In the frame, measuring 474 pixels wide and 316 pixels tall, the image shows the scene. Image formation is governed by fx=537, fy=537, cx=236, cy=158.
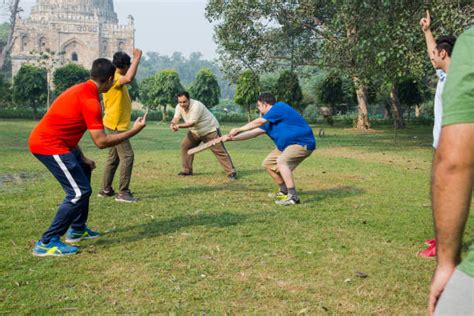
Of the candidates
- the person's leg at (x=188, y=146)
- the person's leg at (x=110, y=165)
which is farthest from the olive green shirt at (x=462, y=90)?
the person's leg at (x=188, y=146)

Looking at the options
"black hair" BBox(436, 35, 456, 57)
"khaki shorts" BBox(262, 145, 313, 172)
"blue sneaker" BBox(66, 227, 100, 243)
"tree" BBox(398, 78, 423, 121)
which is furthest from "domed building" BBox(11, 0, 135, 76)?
"black hair" BBox(436, 35, 456, 57)

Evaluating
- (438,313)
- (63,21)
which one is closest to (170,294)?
(438,313)

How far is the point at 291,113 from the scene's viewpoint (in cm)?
848

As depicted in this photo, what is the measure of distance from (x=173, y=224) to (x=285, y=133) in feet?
8.24

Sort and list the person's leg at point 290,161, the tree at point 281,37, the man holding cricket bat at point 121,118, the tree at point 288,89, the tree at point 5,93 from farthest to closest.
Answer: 1. the tree at point 5,93
2. the tree at point 288,89
3. the tree at point 281,37
4. the person's leg at point 290,161
5. the man holding cricket bat at point 121,118

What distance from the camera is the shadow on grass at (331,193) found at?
9016mm

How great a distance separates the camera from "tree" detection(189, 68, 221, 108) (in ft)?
180

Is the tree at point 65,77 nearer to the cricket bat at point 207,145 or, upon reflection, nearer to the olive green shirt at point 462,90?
the cricket bat at point 207,145

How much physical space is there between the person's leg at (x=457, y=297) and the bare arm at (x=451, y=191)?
0.08 metres

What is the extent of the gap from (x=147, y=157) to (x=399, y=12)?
8.46 m

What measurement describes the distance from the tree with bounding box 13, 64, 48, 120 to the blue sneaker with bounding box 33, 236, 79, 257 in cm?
4412

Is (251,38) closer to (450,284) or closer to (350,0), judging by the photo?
(350,0)

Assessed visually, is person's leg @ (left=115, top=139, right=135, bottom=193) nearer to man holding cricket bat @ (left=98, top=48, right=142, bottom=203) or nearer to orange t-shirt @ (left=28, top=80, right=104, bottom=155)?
man holding cricket bat @ (left=98, top=48, right=142, bottom=203)

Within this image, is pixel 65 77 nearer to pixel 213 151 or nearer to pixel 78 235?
pixel 213 151
